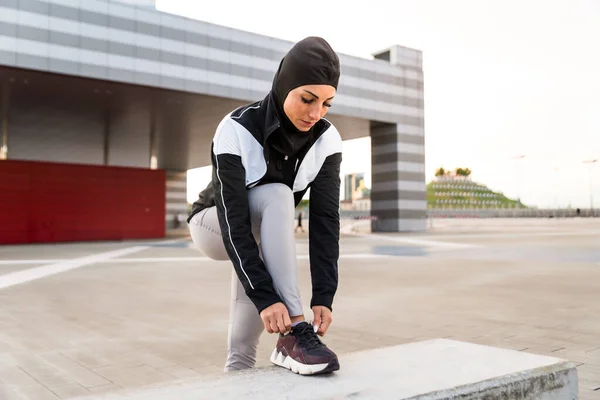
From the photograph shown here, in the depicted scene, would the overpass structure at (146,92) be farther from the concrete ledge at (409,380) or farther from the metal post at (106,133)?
the concrete ledge at (409,380)

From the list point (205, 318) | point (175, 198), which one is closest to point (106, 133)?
point (175, 198)

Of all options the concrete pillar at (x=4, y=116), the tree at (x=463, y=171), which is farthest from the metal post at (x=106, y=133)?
the tree at (x=463, y=171)

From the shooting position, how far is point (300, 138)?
7.32 feet

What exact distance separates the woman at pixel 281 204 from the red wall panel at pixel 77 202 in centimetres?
2089

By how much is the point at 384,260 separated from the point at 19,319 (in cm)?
750

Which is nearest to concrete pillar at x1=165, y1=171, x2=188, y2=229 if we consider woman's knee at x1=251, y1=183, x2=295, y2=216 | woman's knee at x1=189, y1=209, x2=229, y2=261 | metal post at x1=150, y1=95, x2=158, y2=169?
metal post at x1=150, y1=95, x2=158, y2=169

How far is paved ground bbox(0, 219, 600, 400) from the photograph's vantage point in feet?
10.5

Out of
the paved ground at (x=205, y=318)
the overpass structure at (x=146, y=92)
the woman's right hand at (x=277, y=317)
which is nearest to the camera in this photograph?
the woman's right hand at (x=277, y=317)

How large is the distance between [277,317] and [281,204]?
440 millimetres

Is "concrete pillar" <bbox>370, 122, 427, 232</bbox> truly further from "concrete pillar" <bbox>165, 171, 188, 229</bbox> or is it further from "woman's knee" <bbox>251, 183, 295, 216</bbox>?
"woman's knee" <bbox>251, 183, 295, 216</bbox>

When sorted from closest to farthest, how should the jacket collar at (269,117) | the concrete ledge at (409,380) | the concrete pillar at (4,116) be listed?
1. the concrete ledge at (409,380)
2. the jacket collar at (269,117)
3. the concrete pillar at (4,116)

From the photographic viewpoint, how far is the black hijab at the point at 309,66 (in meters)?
2.04

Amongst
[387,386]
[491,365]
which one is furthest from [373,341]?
[387,386]

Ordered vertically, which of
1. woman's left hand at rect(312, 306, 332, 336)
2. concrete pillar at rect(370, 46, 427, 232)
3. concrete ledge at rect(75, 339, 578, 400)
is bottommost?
concrete ledge at rect(75, 339, 578, 400)
